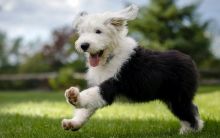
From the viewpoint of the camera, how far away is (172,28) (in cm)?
3111

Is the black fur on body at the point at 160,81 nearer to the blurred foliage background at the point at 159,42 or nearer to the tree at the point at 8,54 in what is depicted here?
the blurred foliage background at the point at 159,42

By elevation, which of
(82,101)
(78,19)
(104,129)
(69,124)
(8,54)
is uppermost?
(78,19)

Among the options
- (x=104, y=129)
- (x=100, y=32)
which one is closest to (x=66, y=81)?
(x=104, y=129)

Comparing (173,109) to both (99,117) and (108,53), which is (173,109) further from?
(99,117)

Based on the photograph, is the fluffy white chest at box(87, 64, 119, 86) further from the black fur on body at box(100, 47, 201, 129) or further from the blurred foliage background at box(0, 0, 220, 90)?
the blurred foliage background at box(0, 0, 220, 90)

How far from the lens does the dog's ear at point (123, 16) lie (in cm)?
654

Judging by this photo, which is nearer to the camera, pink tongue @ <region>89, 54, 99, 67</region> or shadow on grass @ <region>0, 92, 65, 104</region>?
pink tongue @ <region>89, 54, 99, 67</region>

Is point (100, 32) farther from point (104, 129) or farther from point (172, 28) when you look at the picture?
point (172, 28)

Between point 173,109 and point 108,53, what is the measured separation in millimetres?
1239

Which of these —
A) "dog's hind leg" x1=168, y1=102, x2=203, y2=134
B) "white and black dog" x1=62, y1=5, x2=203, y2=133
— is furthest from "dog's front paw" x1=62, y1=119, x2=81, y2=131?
"dog's hind leg" x1=168, y1=102, x2=203, y2=134

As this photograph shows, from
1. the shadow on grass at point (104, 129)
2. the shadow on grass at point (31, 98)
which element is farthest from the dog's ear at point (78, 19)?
the shadow on grass at point (31, 98)

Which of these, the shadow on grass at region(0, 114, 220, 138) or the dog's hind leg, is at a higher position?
the dog's hind leg

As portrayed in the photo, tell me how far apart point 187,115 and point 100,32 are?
1.67 metres

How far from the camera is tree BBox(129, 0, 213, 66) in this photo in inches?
1190
